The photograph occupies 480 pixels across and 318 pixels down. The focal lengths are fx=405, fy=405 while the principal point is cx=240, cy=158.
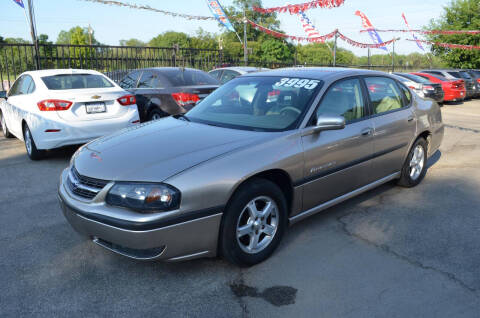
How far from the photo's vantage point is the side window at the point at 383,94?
4355 millimetres

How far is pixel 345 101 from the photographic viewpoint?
4.01m

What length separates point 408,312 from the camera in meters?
2.59

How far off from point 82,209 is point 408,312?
2.32 metres

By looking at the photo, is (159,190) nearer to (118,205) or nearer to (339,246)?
(118,205)

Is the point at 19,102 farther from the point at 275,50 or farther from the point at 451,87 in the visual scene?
the point at 275,50

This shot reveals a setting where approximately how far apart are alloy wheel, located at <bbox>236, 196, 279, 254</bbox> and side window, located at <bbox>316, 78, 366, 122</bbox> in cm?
102

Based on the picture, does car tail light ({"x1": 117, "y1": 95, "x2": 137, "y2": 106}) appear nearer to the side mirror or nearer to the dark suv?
the side mirror

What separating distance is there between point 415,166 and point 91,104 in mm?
4859

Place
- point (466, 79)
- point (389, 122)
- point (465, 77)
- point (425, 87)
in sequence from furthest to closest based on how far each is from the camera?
point (465, 77)
point (466, 79)
point (425, 87)
point (389, 122)

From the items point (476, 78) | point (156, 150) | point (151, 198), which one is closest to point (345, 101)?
point (156, 150)

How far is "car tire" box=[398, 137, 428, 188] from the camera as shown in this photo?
493 centimetres

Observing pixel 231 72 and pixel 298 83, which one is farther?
pixel 231 72

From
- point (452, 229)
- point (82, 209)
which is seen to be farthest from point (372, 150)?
point (82, 209)

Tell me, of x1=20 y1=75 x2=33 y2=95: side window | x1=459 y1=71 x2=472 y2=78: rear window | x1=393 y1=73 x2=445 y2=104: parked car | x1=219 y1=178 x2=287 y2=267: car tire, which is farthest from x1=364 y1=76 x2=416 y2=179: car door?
x1=459 y1=71 x2=472 y2=78: rear window
